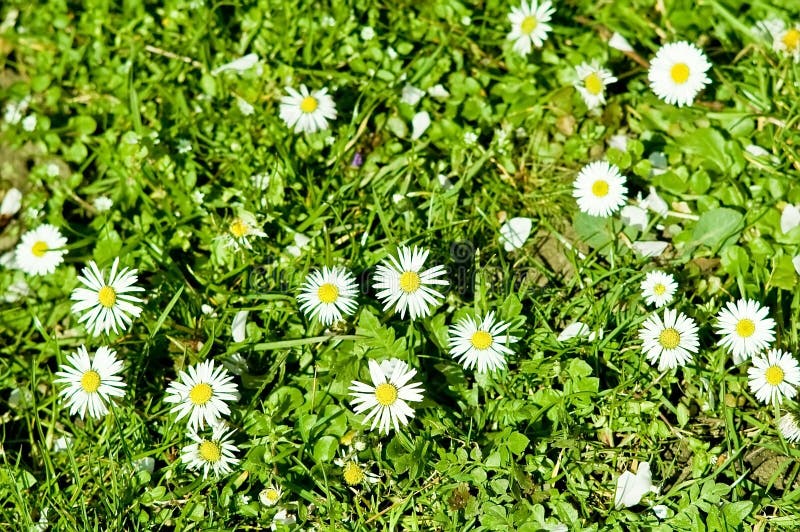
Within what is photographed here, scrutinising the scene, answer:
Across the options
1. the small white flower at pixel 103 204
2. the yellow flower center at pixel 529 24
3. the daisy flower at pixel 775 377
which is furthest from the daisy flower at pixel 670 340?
the small white flower at pixel 103 204

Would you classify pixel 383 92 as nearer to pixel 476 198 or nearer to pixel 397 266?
pixel 476 198

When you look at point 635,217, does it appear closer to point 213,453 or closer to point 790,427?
point 790,427

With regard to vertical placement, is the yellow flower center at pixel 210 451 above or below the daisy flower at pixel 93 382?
below

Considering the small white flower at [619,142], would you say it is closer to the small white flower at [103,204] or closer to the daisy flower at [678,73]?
the daisy flower at [678,73]

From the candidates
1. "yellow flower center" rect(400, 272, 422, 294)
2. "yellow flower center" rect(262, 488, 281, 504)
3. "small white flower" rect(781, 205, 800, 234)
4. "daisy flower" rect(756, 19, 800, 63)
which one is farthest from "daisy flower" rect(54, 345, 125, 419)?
"daisy flower" rect(756, 19, 800, 63)

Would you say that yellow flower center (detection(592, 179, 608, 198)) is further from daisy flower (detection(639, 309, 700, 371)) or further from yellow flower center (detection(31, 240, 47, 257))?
yellow flower center (detection(31, 240, 47, 257))

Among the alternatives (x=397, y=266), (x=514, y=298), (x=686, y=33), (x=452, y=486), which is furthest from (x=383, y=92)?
(x=452, y=486)
